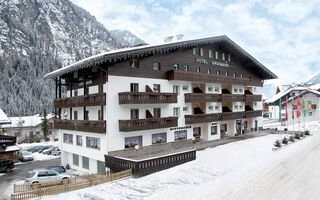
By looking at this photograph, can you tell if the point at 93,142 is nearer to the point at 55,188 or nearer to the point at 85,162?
the point at 85,162

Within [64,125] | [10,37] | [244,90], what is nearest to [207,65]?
[244,90]

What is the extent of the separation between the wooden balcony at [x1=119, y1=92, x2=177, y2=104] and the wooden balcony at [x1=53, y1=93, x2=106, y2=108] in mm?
1938

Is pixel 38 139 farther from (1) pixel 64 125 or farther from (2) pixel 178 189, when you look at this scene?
(2) pixel 178 189

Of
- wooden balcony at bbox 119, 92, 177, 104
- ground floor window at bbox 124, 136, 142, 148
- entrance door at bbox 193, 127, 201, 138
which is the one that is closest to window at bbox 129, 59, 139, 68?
wooden balcony at bbox 119, 92, 177, 104

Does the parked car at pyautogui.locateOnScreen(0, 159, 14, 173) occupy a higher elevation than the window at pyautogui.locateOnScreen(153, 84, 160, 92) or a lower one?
lower

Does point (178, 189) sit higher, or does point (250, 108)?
point (250, 108)

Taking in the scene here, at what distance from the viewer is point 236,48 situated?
130 ft

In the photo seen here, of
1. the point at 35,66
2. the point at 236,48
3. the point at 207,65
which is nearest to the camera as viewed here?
the point at 207,65

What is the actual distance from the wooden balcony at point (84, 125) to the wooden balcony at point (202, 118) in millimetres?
11880

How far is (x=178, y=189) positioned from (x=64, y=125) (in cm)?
1957

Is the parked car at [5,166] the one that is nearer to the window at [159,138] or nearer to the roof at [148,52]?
the roof at [148,52]

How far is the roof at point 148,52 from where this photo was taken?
24.0 meters

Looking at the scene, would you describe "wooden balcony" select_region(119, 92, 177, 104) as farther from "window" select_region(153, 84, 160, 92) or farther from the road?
the road

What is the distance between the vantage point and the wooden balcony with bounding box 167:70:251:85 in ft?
101
